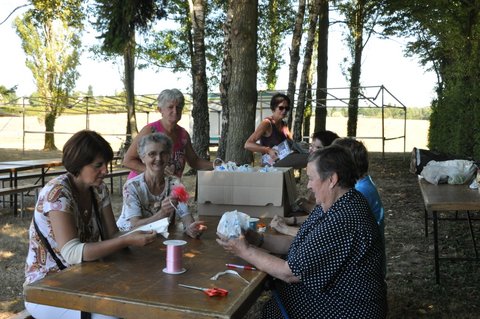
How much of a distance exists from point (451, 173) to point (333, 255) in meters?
3.69

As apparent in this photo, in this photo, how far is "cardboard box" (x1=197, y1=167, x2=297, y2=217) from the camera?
3422 mm

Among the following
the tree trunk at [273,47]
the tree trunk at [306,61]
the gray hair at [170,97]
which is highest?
the tree trunk at [273,47]

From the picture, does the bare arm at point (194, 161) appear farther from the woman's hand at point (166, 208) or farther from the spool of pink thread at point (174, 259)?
the spool of pink thread at point (174, 259)

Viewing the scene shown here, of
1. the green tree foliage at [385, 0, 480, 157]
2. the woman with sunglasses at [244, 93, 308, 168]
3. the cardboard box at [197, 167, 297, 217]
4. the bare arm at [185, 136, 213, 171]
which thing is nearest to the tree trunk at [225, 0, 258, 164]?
the woman with sunglasses at [244, 93, 308, 168]

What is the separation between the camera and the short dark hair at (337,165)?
7.27 ft

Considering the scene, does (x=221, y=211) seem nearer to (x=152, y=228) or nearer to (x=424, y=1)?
(x=152, y=228)

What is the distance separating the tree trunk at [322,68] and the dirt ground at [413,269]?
959cm

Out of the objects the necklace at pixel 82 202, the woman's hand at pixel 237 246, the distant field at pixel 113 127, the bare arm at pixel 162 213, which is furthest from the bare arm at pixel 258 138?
the distant field at pixel 113 127

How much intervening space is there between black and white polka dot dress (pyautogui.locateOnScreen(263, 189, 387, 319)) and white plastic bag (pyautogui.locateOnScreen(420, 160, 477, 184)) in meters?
3.40

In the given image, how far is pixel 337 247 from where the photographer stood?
6.57 feet

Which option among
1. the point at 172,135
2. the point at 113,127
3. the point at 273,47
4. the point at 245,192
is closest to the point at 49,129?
the point at 273,47

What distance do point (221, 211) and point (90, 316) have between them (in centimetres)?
149

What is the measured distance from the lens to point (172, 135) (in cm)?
406

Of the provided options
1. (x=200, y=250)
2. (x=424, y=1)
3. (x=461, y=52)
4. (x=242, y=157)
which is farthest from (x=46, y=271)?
(x=424, y=1)
